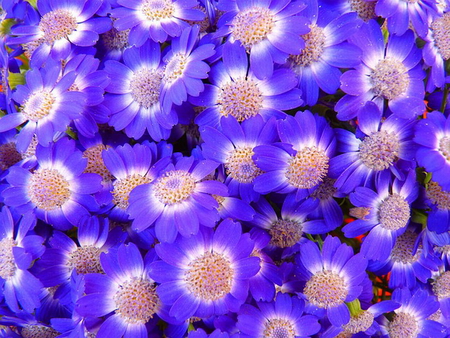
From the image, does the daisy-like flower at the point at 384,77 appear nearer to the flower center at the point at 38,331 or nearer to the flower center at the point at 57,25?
the flower center at the point at 57,25

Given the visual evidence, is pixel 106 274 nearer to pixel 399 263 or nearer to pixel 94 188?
pixel 94 188

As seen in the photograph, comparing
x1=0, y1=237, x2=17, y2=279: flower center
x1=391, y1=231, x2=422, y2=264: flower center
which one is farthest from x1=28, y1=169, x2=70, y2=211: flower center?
x1=391, y1=231, x2=422, y2=264: flower center

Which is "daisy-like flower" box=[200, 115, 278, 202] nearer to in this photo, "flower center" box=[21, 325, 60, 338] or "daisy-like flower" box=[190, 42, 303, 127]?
"daisy-like flower" box=[190, 42, 303, 127]

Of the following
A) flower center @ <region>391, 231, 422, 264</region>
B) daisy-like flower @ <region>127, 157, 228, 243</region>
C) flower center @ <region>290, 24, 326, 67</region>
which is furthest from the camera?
flower center @ <region>391, 231, 422, 264</region>

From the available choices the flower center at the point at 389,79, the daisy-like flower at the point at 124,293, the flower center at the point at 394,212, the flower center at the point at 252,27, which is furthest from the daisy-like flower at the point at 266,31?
the daisy-like flower at the point at 124,293

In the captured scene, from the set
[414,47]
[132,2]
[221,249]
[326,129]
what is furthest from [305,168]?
[132,2]

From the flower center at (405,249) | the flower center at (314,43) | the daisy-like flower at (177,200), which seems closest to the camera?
the daisy-like flower at (177,200)
